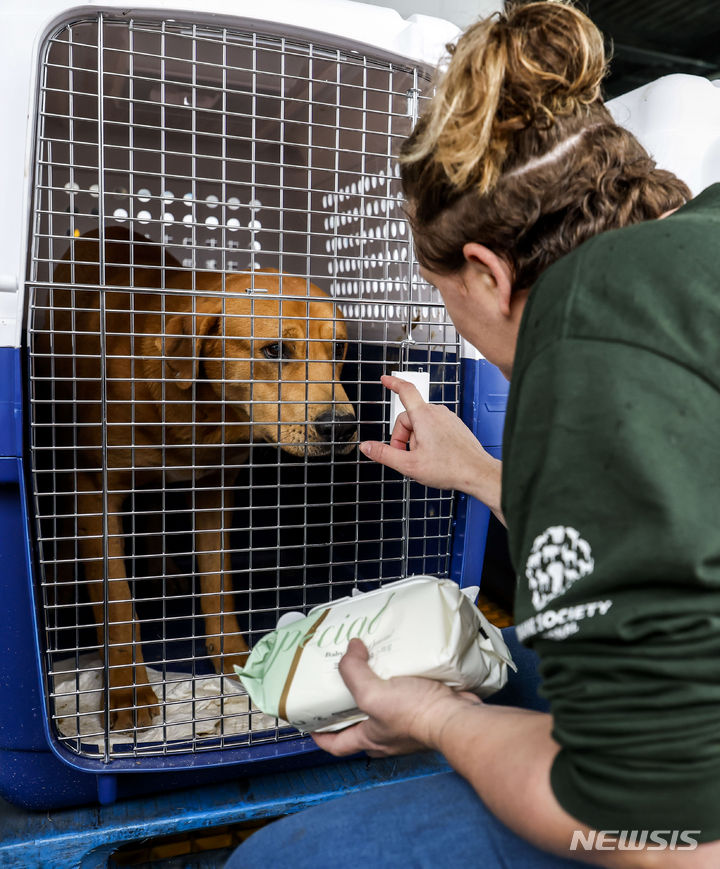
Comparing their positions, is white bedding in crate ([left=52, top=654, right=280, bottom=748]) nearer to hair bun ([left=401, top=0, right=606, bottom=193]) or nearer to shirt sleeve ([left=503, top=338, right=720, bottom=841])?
shirt sleeve ([left=503, top=338, right=720, bottom=841])

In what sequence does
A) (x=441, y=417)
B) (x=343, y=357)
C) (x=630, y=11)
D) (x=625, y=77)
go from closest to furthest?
(x=441, y=417), (x=343, y=357), (x=630, y=11), (x=625, y=77)

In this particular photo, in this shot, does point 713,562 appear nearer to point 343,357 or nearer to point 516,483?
point 516,483

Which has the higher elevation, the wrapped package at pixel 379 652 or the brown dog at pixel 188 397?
the brown dog at pixel 188 397

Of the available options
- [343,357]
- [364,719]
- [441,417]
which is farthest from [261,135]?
[364,719]

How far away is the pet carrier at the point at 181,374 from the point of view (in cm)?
91

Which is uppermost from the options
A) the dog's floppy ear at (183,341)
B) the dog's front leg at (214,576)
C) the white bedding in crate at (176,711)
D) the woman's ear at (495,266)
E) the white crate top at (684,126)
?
the white crate top at (684,126)

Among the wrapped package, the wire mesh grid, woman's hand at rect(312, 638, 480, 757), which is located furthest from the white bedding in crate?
woman's hand at rect(312, 638, 480, 757)

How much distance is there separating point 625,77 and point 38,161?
8.54 ft

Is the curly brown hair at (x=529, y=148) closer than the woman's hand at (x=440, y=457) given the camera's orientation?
Yes

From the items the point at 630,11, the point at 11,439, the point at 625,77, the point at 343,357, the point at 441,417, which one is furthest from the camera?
the point at 625,77

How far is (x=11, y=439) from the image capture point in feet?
2.95

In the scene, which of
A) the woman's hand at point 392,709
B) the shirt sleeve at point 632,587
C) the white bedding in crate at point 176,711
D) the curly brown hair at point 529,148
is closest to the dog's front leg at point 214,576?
the white bedding in crate at point 176,711

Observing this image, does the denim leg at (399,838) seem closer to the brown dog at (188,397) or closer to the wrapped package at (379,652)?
the wrapped package at (379,652)

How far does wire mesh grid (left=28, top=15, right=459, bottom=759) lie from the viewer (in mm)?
964
